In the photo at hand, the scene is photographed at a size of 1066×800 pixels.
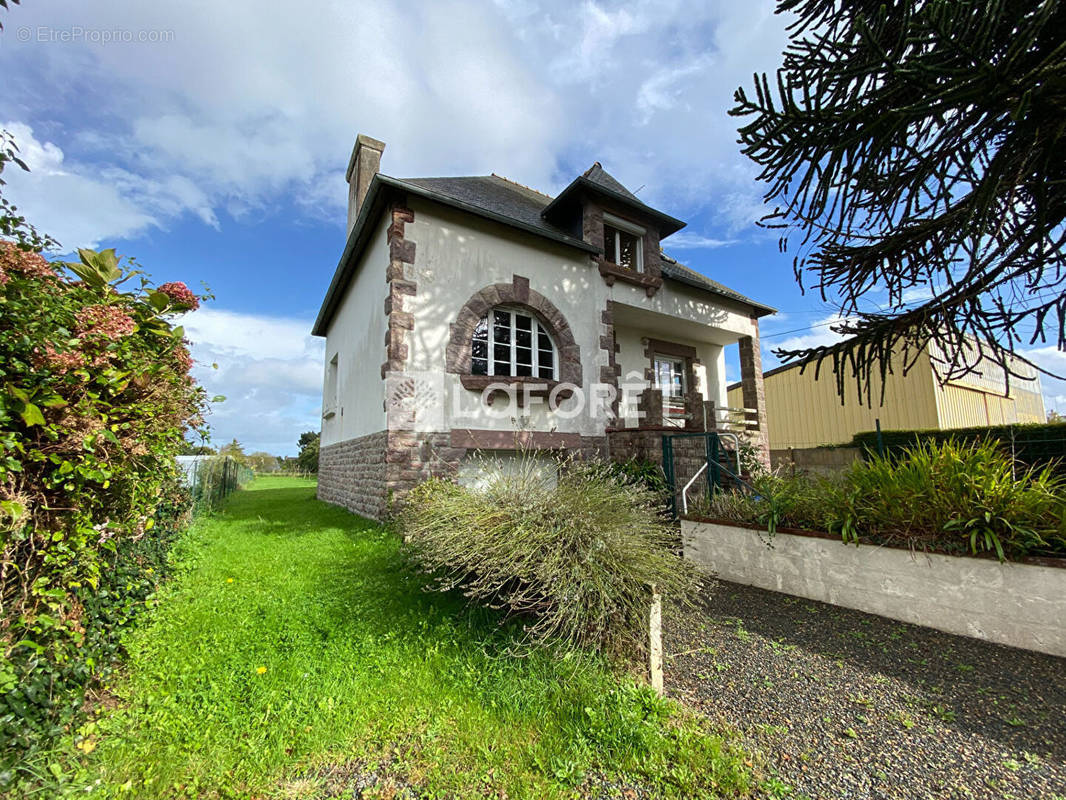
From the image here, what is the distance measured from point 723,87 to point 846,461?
10858 mm

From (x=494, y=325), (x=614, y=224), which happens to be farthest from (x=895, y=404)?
(x=494, y=325)

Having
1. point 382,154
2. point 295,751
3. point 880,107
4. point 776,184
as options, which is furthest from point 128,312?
point 382,154

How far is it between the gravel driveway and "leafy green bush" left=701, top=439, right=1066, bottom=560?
29.7 inches

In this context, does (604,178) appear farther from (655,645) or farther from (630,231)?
(655,645)

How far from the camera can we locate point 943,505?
12.4ft

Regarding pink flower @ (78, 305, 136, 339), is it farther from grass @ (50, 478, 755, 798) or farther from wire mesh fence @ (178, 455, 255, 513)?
wire mesh fence @ (178, 455, 255, 513)

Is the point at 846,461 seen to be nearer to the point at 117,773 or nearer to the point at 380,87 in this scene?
the point at 380,87

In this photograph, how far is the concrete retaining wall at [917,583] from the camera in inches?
127

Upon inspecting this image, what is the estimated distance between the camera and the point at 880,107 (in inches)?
183

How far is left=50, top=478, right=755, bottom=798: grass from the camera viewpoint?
2012 mm

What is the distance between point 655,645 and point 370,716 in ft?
5.59

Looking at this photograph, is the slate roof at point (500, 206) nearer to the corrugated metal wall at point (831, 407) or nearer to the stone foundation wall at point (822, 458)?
the stone foundation wall at point (822, 458)

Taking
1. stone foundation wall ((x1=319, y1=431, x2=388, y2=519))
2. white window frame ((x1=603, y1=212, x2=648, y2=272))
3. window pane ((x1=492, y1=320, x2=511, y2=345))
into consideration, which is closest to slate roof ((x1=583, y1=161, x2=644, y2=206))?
white window frame ((x1=603, y1=212, x2=648, y2=272))

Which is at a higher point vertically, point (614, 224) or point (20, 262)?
point (614, 224)
